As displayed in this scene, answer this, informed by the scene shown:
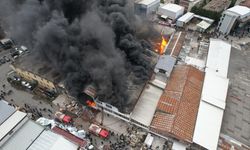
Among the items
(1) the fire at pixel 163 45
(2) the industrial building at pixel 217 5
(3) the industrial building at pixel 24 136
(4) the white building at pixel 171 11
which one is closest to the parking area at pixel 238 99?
(2) the industrial building at pixel 217 5

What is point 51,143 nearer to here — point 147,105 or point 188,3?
point 147,105

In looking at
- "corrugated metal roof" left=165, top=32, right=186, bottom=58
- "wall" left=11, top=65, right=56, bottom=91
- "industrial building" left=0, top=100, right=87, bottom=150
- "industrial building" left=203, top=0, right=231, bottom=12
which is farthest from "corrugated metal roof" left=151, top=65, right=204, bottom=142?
"industrial building" left=203, top=0, right=231, bottom=12

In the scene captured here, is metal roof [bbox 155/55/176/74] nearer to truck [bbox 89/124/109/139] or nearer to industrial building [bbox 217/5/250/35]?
truck [bbox 89/124/109/139]

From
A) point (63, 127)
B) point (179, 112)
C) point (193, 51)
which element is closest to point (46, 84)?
point (63, 127)

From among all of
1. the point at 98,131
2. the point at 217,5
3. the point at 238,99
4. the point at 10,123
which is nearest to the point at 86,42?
the point at 98,131

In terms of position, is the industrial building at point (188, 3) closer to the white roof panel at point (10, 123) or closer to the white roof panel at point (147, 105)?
the white roof panel at point (147, 105)

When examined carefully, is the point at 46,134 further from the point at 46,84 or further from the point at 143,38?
the point at 143,38
